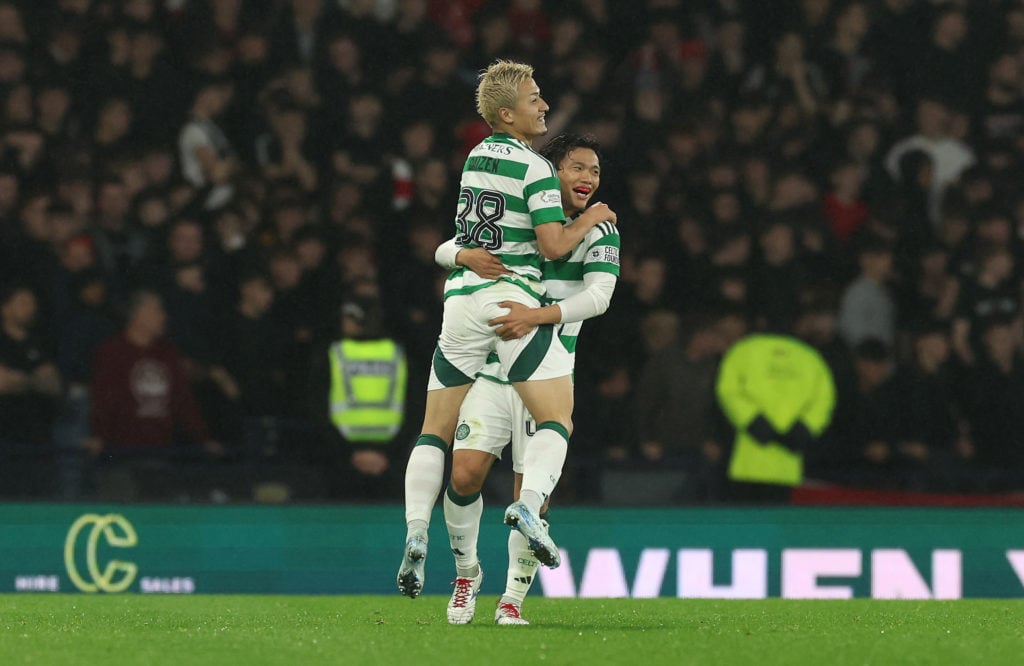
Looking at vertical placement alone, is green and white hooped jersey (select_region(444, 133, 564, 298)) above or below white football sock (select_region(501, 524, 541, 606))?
above

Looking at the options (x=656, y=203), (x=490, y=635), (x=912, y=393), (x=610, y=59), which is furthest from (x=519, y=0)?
(x=490, y=635)

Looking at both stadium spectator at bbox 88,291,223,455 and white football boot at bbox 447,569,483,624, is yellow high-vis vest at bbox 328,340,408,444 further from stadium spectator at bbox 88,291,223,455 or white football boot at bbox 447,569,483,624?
white football boot at bbox 447,569,483,624

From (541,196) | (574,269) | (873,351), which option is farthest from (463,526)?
(873,351)

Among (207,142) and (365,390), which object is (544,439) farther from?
(207,142)

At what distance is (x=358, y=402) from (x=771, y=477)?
9.11 feet

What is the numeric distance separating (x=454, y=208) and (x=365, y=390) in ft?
6.50

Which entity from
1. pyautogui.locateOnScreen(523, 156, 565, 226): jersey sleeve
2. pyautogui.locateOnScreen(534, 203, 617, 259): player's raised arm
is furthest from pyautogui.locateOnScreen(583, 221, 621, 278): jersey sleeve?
pyautogui.locateOnScreen(523, 156, 565, 226): jersey sleeve

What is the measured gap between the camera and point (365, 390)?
12.2 m

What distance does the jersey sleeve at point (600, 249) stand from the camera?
7.92 metres

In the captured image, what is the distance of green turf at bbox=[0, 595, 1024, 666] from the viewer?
664cm

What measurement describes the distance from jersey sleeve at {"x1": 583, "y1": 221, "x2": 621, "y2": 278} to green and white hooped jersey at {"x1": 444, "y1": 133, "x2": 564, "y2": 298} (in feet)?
0.81

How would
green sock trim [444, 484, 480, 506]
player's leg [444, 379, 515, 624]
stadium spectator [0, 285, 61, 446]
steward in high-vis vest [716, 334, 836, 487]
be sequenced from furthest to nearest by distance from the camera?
steward in high-vis vest [716, 334, 836, 487] < stadium spectator [0, 285, 61, 446] < green sock trim [444, 484, 480, 506] < player's leg [444, 379, 515, 624]

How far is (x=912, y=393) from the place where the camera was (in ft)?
41.7

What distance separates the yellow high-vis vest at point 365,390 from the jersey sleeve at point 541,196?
471cm
